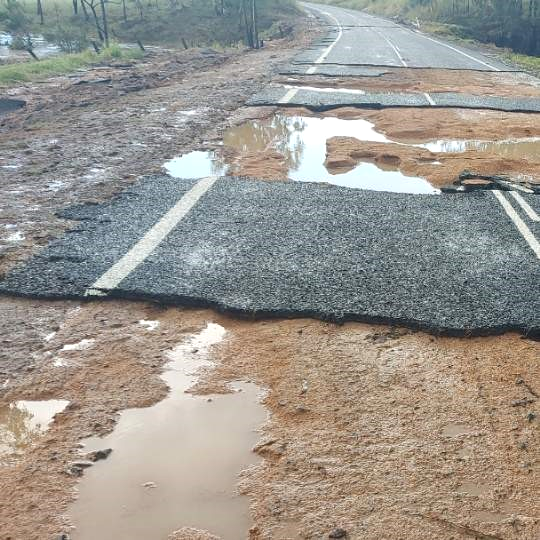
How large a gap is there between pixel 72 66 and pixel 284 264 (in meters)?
14.8

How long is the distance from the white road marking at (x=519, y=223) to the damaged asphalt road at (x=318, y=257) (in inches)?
2.1

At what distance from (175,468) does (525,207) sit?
213 inches

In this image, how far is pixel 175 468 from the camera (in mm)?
3250

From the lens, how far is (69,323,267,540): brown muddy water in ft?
9.49

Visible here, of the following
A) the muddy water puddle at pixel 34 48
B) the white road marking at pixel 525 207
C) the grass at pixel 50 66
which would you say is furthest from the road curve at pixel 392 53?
the muddy water puddle at pixel 34 48

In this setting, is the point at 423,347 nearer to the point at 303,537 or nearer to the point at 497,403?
the point at 497,403

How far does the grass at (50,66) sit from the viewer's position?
14945 millimetres

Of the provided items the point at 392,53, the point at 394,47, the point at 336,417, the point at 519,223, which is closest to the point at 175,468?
the point at 336,417

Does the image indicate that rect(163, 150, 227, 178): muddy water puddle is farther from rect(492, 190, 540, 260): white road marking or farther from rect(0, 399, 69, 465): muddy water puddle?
A: rect(0, 399, 69, 465): muddy water puddle

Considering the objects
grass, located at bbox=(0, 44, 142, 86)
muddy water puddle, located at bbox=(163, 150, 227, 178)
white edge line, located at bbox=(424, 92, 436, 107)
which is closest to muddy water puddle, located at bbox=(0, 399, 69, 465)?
muddy water puddle, located at bbox=(163, 150, 227, 178)

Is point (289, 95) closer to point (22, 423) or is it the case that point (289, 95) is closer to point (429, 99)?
point (429, 99)

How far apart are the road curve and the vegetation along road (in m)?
8.67

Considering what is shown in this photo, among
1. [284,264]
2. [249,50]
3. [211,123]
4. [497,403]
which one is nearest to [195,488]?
[497,403]

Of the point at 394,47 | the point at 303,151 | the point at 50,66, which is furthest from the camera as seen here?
the point at 394,47
